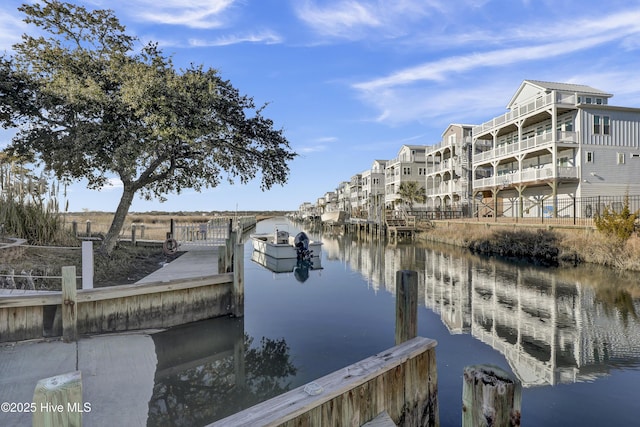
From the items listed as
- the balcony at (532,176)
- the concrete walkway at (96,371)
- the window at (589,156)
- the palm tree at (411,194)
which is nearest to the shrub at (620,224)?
the balcony at (532,176)

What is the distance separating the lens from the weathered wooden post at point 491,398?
262 centimetres

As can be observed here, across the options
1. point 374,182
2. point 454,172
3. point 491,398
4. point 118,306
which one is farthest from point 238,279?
point 374,182

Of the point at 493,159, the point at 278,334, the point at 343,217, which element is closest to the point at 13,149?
the point at 278,334

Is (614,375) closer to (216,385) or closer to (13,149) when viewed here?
(216,385)

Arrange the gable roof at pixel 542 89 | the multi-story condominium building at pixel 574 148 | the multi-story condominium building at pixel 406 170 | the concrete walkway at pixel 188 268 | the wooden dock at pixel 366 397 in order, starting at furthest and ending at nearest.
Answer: the multi-story condominium building at pixel 406 170 → the gable roof at pixel 542 89 → the multi-story condominium building at pixel 574 148 → the concrete walkway at pixel 188 268 → the wooden dock at pixel 366 397

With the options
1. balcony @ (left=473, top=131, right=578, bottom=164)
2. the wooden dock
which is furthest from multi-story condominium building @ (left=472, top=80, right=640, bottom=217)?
the wooden dock

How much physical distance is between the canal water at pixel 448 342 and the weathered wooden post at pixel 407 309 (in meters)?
1.68

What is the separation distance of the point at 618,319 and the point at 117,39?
2111 centimetres

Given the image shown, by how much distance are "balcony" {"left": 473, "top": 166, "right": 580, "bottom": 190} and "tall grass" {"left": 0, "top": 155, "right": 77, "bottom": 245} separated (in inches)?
1305

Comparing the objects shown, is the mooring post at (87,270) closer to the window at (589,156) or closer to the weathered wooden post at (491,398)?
the weathered wooden post at (491,398)

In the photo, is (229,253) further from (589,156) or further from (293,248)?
(589,156)

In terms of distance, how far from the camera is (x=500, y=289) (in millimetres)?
14367

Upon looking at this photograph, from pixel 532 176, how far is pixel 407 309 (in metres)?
31.3

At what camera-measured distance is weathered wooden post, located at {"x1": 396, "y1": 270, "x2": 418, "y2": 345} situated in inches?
199
